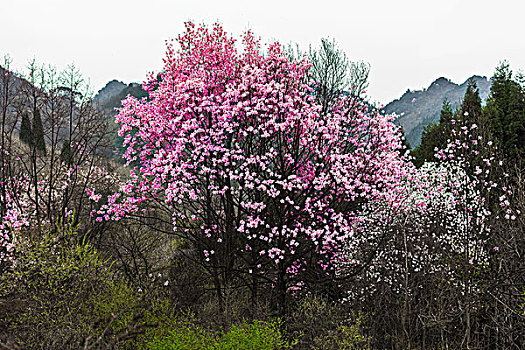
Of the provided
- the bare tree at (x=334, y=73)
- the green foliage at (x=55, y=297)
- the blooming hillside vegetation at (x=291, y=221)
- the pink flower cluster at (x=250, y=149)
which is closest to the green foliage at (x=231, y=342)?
the blooming hillside vegetation at (x=291, y=221)

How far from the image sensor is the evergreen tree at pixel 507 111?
14.3 m

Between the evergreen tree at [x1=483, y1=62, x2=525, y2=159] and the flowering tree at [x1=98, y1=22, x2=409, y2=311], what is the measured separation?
7251mm

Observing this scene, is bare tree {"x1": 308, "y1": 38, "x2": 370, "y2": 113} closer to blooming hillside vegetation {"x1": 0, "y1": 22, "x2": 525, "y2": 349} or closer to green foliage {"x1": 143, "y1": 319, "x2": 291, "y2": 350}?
blooming hillside vegetation {"x1": 0, "y1": 22, "x2": 525, "y2": 349}

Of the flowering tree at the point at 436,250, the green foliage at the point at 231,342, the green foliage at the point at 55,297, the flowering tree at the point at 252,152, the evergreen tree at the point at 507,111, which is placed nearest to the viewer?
the green foliage at the point at 231,342

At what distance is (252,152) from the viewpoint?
32.3 ft

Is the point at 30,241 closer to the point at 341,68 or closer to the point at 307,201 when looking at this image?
the point at 307,201

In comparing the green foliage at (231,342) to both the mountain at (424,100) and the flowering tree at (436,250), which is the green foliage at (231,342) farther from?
the mountain at (424,100)

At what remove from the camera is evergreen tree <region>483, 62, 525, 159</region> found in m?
14.3

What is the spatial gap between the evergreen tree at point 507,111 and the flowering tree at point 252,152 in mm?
7251

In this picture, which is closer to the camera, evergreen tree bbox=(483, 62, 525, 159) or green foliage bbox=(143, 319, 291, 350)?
green foliage bbox=(143, 319, 291, 350)

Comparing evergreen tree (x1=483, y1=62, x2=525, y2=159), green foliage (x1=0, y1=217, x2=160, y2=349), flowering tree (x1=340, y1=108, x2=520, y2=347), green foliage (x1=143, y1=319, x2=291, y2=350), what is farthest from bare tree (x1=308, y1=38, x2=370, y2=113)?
green foliage (x1=0, y1=217, x2=160, y2=349)

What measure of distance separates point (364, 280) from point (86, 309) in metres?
7.06

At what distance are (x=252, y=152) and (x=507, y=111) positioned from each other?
39.5 ft

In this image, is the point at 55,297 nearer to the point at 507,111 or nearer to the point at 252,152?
the point at 252,152
